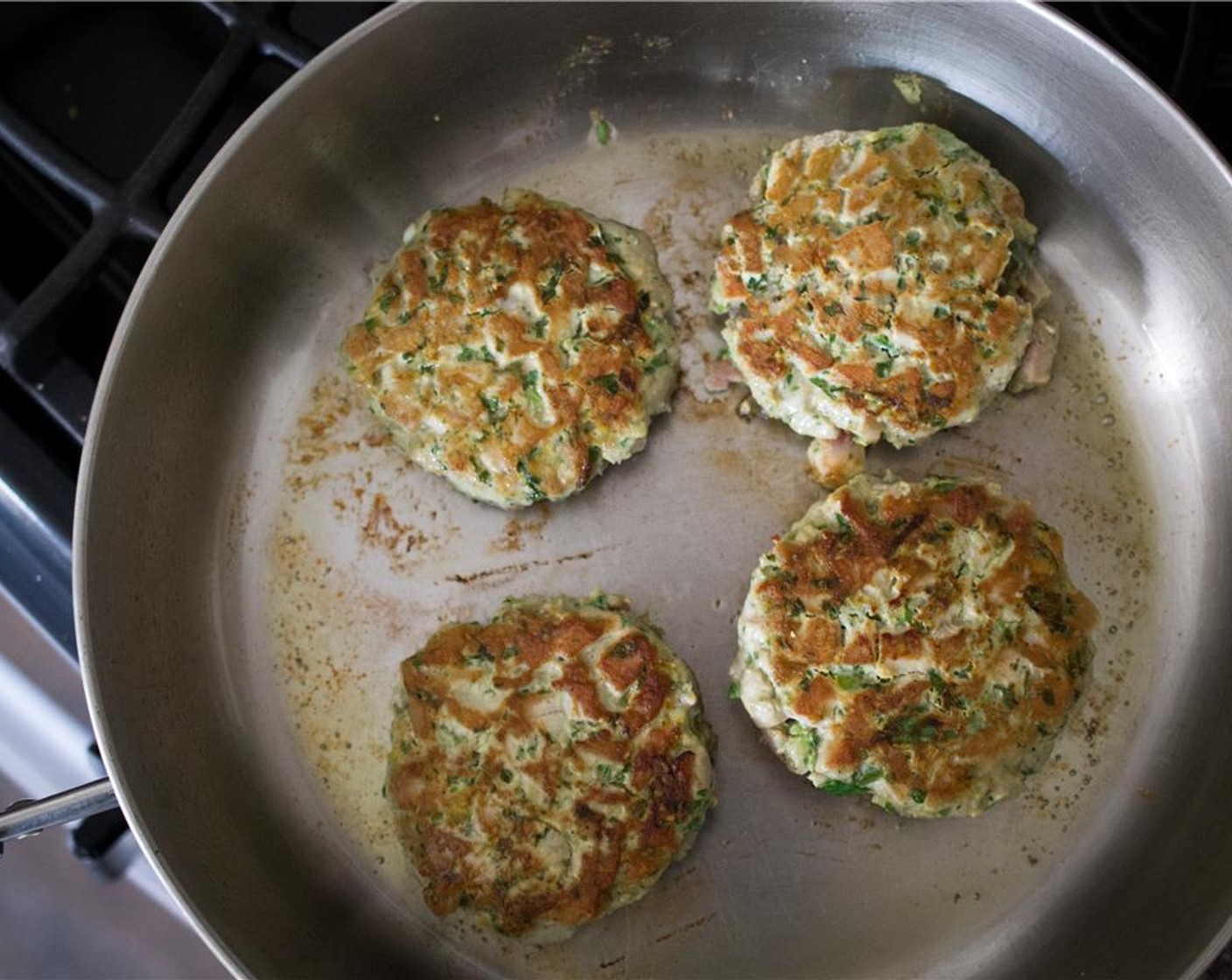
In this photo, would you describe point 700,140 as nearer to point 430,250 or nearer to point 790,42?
point 790,42

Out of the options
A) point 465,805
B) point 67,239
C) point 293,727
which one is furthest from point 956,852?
point 67,239

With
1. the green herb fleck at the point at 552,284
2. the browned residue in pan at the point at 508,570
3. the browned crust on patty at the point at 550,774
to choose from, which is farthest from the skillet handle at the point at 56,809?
the green herb fleck at the point at 552,284

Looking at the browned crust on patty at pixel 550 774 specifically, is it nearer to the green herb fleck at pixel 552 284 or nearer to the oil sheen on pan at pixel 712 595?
the oil sheen on pan at pixel 712 595

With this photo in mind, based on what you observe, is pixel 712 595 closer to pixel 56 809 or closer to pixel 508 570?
pixel 508 570

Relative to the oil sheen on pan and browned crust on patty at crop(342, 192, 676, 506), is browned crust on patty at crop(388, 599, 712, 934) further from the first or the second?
browned crust on patty at crop(342, 192, 676, 506)

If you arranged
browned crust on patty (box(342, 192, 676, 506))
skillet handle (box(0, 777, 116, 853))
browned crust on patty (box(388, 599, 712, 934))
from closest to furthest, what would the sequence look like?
skillet handle (box(0, 777, 116, 853)) → browned crust on patty (box(388, 599, 712, 934)) → browned crust on patty (box(342, 192, 676, 506))

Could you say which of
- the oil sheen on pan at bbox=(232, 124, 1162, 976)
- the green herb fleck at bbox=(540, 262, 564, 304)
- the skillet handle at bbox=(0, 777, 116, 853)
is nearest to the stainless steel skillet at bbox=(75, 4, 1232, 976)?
the oil sheen on pan at bbox=(232, 124, 1162, 976)

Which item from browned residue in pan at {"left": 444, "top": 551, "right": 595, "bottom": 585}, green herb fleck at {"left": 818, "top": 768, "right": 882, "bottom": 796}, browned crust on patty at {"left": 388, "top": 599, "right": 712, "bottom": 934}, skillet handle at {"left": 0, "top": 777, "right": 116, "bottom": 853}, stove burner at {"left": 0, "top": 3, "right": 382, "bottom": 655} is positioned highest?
stove burner at {"left": 0, "top": 3, "right": 382, "bottom": 655}
